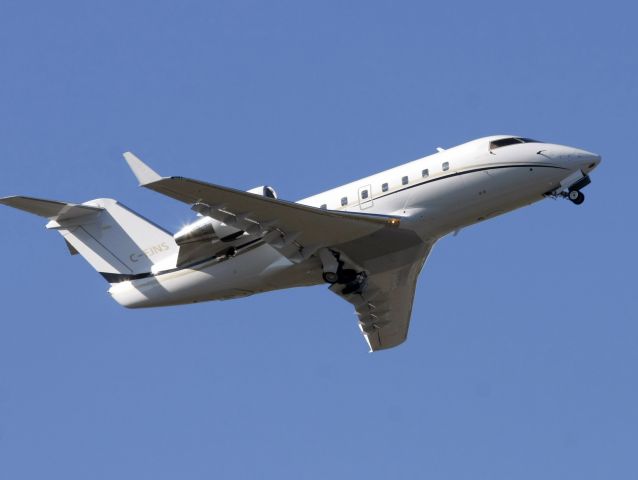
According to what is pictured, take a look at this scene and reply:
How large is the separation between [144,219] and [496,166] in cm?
951

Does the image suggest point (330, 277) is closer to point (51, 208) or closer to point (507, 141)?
point (507, 141)

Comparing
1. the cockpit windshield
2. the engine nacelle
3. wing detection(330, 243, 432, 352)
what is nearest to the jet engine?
the engine nacelle

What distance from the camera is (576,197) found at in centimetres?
2744

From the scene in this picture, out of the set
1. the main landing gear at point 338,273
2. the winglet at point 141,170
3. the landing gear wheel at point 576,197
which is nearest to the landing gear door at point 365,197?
the main landing gear at point 338,273

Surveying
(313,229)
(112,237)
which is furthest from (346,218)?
(112,237)

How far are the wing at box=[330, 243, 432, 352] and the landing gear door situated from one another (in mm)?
1664

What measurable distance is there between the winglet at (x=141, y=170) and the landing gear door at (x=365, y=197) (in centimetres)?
501

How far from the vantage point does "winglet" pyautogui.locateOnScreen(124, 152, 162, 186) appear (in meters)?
24.9

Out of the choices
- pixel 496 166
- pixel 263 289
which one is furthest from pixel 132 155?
pixel 496 166

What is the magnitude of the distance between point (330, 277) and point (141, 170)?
5.41m

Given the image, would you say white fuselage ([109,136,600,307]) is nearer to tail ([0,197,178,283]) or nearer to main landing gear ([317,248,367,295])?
main landing gear ([317,248,367,295])

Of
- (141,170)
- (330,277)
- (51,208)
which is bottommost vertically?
(330,277)

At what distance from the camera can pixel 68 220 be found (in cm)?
3138

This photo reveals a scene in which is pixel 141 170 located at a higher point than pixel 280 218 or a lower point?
higher
